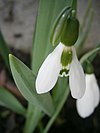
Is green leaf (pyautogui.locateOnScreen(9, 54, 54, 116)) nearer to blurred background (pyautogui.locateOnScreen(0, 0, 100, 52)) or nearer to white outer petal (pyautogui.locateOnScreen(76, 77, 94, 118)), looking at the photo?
white outer petal (pyautogui.locateOnScreen(76, 77, 94, 118))

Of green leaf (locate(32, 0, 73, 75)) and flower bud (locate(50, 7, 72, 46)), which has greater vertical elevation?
flower bud (locate(50, 7, 72, 46))

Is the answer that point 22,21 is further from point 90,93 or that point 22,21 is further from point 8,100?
point 90,93

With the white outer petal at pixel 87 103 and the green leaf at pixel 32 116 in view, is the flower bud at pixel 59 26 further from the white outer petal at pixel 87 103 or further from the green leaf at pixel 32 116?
the green leaf at pixel 32 116

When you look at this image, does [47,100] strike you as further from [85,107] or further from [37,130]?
[37,130]

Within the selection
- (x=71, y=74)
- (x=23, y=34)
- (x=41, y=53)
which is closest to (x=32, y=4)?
(x=23, y=34)

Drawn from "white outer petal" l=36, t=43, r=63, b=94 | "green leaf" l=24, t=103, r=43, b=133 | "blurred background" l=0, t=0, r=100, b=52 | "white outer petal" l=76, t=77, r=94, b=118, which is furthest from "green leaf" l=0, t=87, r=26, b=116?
"blurred background" l=0, t=0, r=100, b=52

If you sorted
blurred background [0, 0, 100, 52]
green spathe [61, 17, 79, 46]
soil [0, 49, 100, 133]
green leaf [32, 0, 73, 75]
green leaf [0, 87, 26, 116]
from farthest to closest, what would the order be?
blurred background [0, 0, 100, 52] < soil [0, 49, 100, 133] < green leaf [0, 87, 26, 116] < green leaf [32, 0, 73, 75] < green spathe [61, 17, 79, 46]

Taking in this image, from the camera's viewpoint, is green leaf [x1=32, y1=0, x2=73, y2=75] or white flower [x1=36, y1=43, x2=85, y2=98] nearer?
white flower [x1=36, y1=43, x2=85, y2=98]
